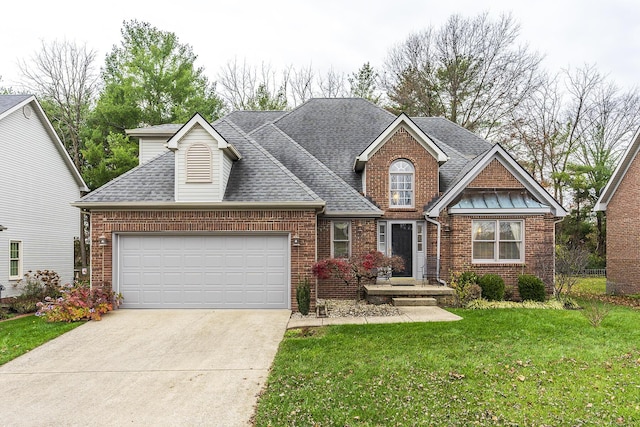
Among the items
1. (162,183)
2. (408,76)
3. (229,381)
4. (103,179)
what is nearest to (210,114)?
(103,179)

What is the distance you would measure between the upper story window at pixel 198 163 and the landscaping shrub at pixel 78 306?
162 inches

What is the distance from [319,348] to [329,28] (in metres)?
24.0

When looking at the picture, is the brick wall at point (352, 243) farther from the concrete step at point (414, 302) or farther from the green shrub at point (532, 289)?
the green shrub at point (532, 289)

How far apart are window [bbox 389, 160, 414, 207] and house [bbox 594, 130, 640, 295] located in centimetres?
917

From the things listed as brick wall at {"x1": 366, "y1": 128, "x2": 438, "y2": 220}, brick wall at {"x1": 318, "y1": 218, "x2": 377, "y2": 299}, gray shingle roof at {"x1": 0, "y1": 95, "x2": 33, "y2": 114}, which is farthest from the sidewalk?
gray shingle roof at {"x1": 0, "y1": 95, "x2": 33, "y2": 114}

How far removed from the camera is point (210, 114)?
28344 millimetres

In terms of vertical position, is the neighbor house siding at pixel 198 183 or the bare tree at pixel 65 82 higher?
the bare tree at pixel 65 82

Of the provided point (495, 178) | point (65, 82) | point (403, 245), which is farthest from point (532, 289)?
point (65, 82)

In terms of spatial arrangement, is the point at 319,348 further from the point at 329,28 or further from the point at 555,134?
the point at 555,134

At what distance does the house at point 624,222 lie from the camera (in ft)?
53.4

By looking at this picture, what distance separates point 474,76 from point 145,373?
28377mm

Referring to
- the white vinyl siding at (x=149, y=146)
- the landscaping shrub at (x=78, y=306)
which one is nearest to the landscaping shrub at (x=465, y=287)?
the landscaping shrub at (x=78, y=306)

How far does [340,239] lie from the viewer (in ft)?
46.4

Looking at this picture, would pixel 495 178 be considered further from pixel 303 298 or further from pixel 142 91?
pixel 142 91
